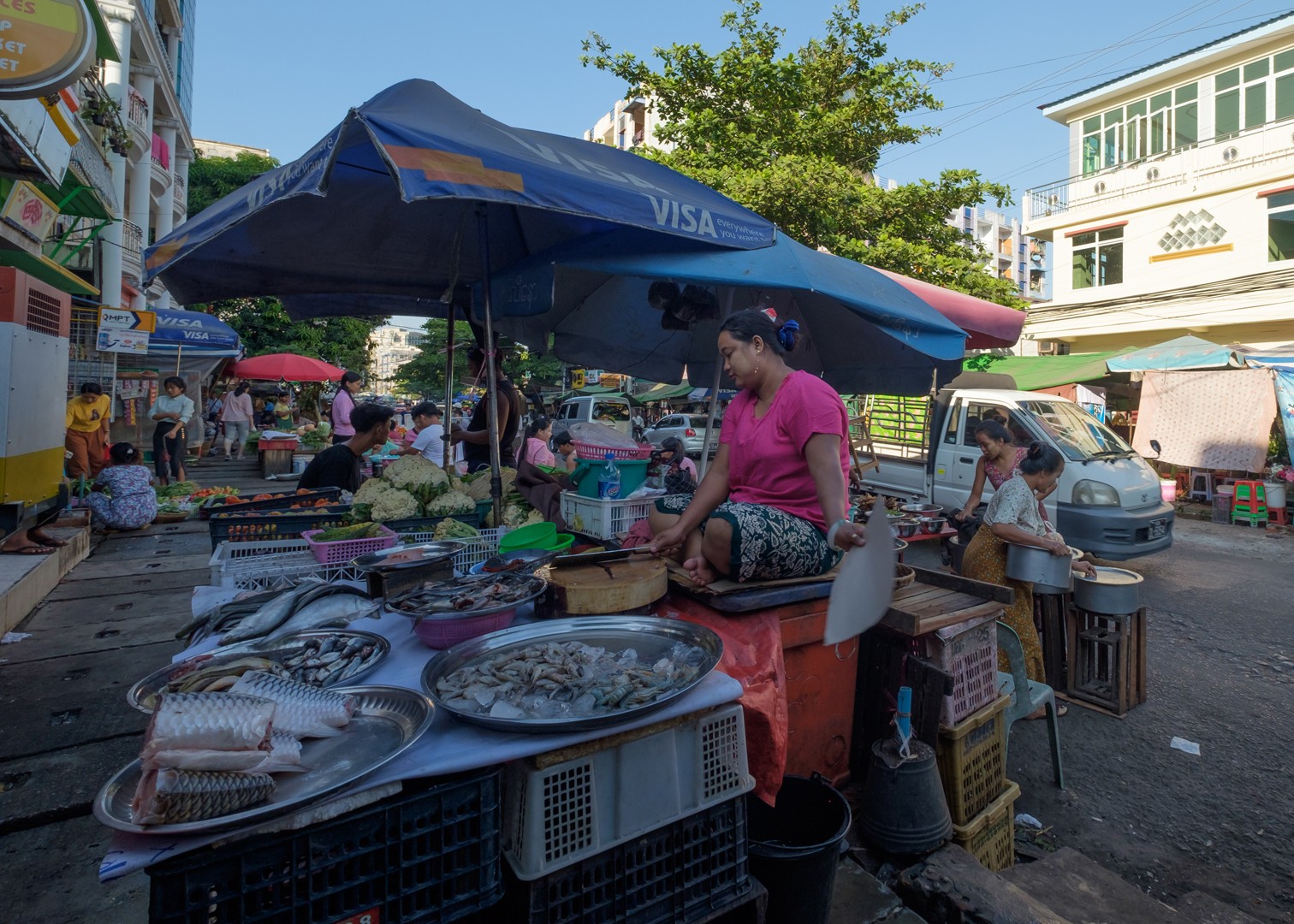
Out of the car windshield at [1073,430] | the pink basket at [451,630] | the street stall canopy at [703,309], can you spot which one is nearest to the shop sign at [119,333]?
the street stall canopy at [703,309]

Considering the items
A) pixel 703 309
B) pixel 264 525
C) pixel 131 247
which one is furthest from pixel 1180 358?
pixel 131 247

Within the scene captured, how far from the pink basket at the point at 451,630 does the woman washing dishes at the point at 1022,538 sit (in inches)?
122

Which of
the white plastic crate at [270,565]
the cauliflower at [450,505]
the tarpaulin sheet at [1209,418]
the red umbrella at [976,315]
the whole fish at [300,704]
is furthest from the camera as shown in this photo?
the tarpaulin sheet at [1209,418]

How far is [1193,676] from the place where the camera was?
4.86 m

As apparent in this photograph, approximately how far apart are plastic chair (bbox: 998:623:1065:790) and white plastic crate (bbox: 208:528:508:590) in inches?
108

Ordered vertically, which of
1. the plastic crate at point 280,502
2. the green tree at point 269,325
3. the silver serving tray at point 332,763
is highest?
the green tree at point 269,325

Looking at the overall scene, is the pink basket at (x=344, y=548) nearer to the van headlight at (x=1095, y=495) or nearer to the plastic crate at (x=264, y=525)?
the plastic crate at (x=264, y=525)

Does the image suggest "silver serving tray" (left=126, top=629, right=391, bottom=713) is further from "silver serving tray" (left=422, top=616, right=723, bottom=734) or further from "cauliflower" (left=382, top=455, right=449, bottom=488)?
"cauliflower" (left=382, top=455, right=449, bottom=488)

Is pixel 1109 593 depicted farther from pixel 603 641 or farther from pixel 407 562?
pixel 407 562

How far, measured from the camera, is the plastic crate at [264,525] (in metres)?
3.44

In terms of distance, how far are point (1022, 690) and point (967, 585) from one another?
0.63 m

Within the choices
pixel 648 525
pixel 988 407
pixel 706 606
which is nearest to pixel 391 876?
pixel 706 606

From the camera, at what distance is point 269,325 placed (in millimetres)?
27453

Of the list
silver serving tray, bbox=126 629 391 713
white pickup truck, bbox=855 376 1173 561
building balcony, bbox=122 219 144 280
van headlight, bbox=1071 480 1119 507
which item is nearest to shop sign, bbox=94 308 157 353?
silver serving tray, bbox=126 629 391 713
